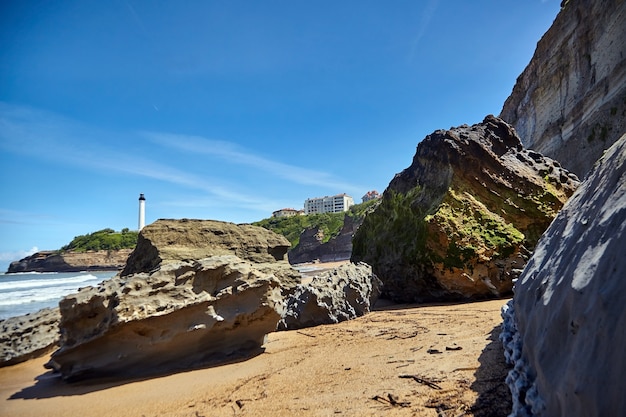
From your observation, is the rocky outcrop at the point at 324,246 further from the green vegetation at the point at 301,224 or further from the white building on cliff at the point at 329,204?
the white building on cliff at the point at 329,204

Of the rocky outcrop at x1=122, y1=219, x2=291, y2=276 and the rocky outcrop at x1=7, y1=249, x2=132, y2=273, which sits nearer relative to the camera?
the rocky outcrop at x1=122, y1=219, x2=291, y2=276

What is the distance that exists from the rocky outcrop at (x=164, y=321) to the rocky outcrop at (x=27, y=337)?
160 centimetres

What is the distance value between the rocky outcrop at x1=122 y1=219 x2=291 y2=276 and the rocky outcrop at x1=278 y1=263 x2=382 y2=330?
2.46m

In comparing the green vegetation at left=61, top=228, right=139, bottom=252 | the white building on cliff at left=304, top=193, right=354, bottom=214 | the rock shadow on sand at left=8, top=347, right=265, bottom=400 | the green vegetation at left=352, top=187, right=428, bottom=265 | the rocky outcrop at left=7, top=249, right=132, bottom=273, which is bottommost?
the rock shadow on sand at left=8, top=347, right=265, bottom=400

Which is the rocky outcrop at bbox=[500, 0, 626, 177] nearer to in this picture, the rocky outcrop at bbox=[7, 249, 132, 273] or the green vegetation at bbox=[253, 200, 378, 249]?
the green vegetation at bbox=[253, 200, 378, 249]

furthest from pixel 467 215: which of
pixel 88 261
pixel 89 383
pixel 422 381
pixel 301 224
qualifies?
pixel 88 261

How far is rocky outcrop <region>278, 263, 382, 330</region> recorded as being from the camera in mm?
5484

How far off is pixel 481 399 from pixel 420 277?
4.60 metres

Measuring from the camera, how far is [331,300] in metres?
5.64

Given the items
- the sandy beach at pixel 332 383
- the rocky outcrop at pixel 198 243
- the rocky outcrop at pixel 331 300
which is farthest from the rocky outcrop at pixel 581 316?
the rocky outcrop at pixel 198 243

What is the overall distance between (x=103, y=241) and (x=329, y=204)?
65957mm

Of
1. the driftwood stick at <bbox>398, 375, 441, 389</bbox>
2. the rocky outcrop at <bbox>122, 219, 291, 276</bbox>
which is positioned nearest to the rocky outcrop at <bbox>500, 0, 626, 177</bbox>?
the rocky outcrop at <bbox>122, 219, 291, 276</bbox>

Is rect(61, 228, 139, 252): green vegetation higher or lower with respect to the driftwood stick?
higher

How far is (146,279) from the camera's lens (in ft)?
13.6
